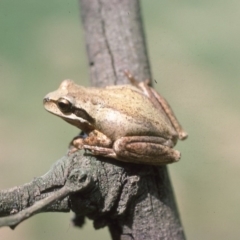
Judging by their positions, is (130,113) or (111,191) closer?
(111,191)

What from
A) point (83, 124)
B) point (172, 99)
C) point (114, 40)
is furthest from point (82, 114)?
point (172, 99)

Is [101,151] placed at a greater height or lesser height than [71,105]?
lesser

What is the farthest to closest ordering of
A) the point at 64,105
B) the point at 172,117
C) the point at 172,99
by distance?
the point at 172,99 → the point at 172,117 → the point at 64,105

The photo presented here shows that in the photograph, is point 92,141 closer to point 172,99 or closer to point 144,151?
point 144,151

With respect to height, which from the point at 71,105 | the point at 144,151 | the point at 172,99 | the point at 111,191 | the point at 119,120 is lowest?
the point at 111,191

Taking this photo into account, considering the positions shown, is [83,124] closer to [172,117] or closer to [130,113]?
[130,113]

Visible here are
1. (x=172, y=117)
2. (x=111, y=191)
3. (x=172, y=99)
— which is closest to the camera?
(x=111, y=191)

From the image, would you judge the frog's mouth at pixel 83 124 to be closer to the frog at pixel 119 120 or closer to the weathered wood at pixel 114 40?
the frog at pixel 119 120
